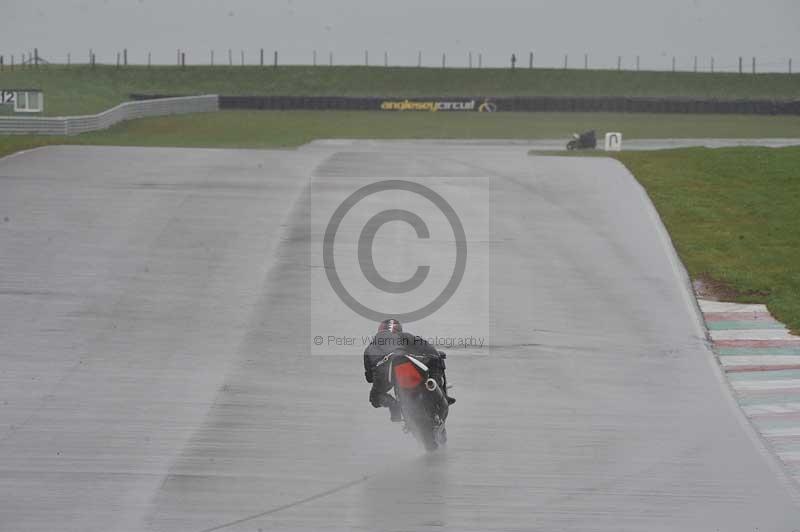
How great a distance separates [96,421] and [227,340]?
3791 mm

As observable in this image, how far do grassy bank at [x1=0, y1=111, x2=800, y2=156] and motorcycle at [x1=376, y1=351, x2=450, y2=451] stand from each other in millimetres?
33066

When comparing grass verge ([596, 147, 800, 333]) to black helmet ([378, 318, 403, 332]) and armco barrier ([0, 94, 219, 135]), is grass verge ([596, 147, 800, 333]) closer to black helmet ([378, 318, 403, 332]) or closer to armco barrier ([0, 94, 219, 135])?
black helmet ([378, 318, 403, 332])

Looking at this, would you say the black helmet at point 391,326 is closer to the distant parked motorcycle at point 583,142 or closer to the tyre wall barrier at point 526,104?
the distant parked motorcycle at point 583,142

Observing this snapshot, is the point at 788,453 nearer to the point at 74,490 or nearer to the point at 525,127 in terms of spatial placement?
the point at 74,490

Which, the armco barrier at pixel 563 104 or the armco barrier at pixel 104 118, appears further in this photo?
the armco barrier at pixel 563 104

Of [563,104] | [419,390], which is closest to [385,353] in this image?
[419,390]

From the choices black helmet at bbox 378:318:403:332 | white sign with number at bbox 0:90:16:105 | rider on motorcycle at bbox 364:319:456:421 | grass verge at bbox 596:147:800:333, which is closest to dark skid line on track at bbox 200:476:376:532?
rider on motorcycle at bbox 364:319:456:421

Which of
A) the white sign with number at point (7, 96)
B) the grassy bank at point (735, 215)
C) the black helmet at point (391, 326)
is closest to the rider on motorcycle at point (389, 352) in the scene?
the black helmet at point (391, 326)

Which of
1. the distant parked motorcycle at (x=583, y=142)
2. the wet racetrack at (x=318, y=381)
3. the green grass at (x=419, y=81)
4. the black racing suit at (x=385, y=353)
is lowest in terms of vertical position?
the wet racetrack at (x=318, y=381)

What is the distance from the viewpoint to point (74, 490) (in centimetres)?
1109

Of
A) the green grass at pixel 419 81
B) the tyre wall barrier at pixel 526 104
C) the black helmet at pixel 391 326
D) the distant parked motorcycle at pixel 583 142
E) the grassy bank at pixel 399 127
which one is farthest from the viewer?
the green grass at pixel 419 81

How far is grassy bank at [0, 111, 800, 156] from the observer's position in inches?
1957

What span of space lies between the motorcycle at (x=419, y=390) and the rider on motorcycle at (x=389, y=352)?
0.22 ft

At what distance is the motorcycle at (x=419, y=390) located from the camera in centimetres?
1147
